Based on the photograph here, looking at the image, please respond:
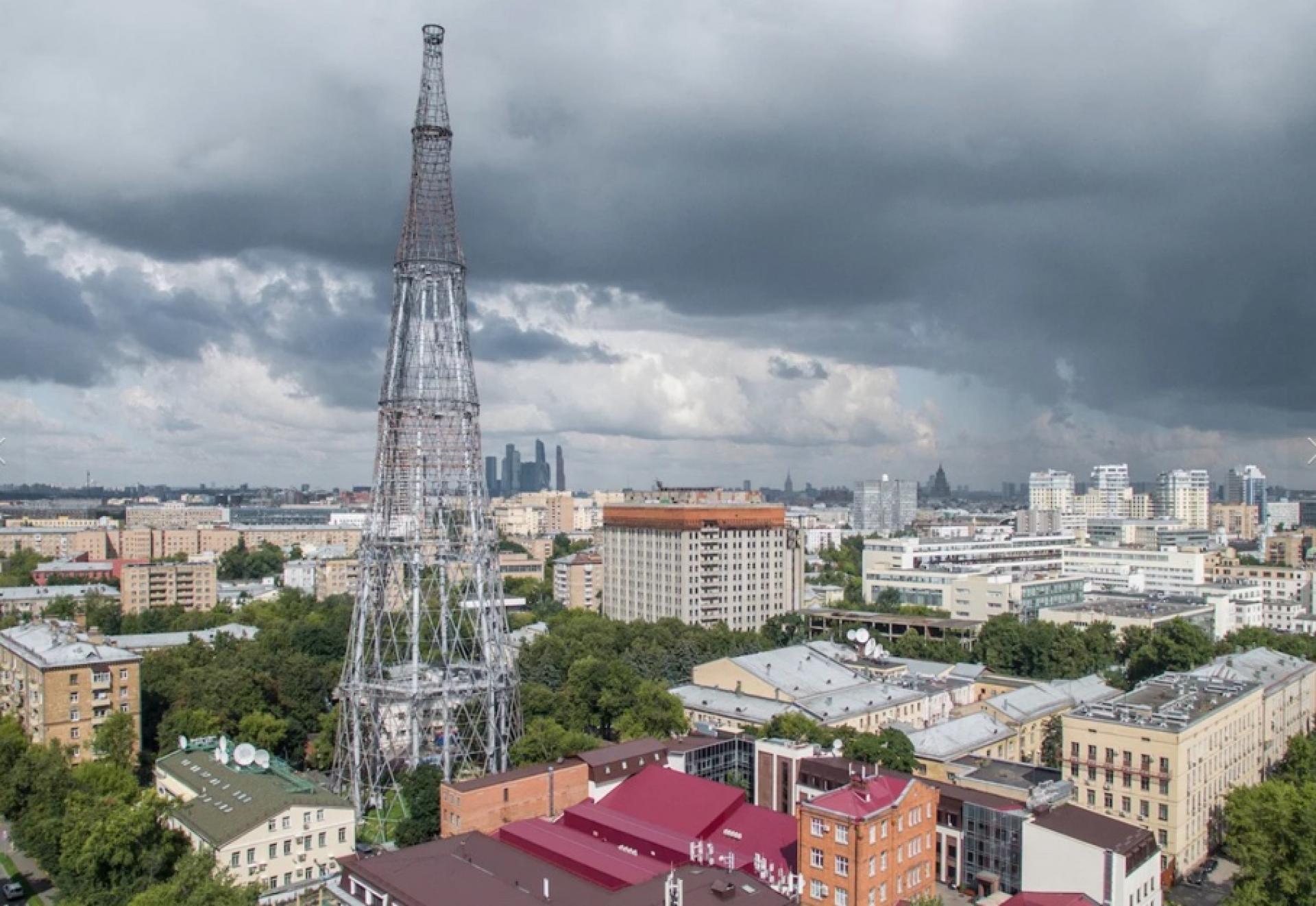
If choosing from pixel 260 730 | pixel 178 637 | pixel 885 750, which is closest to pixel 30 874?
pixel 260 730

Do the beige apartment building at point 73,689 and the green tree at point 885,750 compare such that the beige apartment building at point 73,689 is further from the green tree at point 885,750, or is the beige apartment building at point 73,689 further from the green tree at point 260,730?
the green tree at point 885,750

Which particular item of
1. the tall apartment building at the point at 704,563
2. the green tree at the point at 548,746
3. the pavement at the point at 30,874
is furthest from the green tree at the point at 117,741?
→ the tall apartment building at the point at 704,563

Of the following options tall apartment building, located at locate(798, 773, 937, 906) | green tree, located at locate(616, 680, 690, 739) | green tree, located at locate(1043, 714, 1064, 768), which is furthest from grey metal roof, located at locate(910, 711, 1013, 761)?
tall apartment building, located at locate(798, 773, 937, 906)

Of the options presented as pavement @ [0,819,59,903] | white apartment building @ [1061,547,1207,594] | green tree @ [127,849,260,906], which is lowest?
pavement @ [0,819,59,903]

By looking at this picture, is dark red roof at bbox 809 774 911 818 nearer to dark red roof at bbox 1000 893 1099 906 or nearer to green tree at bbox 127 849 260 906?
dark red roof at bbox 1000 893 1099 906

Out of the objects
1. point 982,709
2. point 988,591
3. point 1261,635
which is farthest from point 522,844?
point 988,591

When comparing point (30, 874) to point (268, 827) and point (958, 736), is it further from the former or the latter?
point (958, 736)
